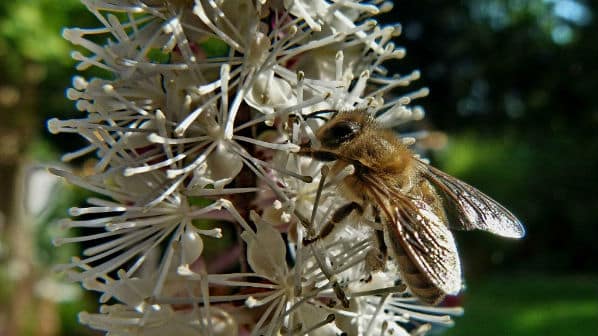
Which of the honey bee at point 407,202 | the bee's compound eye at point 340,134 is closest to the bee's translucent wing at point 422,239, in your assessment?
the honey bee at point 407,202

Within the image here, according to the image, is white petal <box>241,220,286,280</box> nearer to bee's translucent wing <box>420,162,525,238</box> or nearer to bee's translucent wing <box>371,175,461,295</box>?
bee's translucent wing <box>371,175,461,295</box>

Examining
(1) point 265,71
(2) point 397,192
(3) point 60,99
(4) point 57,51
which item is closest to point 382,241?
(2) point 397,192

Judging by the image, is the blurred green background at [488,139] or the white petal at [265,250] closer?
the white petal at [265,250]

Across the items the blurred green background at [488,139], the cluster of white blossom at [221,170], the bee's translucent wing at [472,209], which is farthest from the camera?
the blurred green background at [488,139]

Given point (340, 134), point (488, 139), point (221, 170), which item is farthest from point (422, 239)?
point (488, 139)

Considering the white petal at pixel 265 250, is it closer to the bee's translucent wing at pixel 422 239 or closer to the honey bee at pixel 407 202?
the honey bee at pixel 407 202
